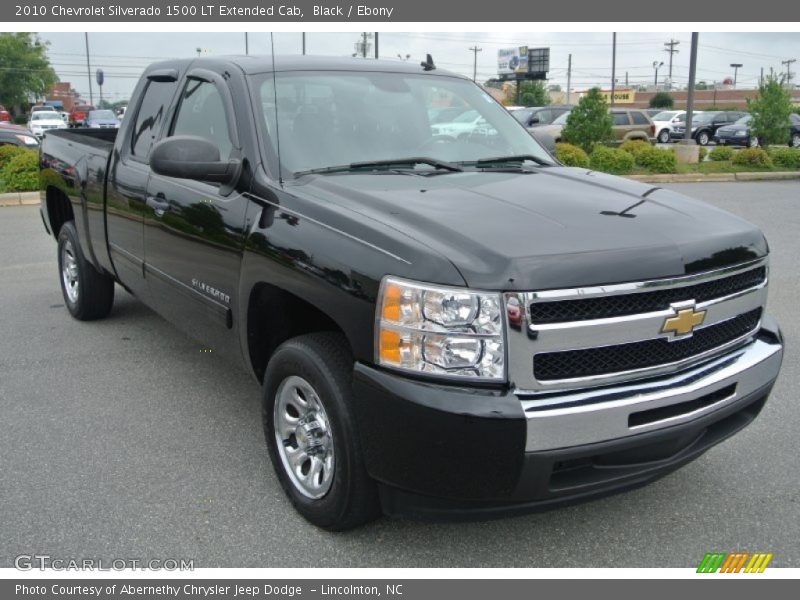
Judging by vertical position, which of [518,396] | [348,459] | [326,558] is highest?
[518,396]

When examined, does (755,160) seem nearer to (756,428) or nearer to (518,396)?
(756,428)

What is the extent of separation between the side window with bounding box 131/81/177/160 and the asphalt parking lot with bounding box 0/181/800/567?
1.43 meters

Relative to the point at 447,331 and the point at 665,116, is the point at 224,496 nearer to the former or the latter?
the point at 447,331

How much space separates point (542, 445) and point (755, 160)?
64.6ft

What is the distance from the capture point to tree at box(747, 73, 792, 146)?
2298 centimetres

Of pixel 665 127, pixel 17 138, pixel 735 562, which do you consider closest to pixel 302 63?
pixel 735 562

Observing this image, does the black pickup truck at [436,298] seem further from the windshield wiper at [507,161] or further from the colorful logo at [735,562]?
the colorful logo at [735,562]

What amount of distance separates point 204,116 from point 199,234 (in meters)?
0.79

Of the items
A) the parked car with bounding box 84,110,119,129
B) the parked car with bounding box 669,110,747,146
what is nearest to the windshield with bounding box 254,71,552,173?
the parked car with bounding box 84,110,119,129

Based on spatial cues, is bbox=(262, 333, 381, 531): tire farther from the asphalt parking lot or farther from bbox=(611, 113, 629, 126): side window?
bbox=(611, 113, 629, 126): side window

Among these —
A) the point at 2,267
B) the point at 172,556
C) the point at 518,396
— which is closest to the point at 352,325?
the point at 518,396

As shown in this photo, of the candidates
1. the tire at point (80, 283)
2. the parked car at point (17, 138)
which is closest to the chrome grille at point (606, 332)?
the tire at point (80, 283)

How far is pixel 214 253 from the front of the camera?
3.83m

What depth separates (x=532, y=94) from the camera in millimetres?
73375
